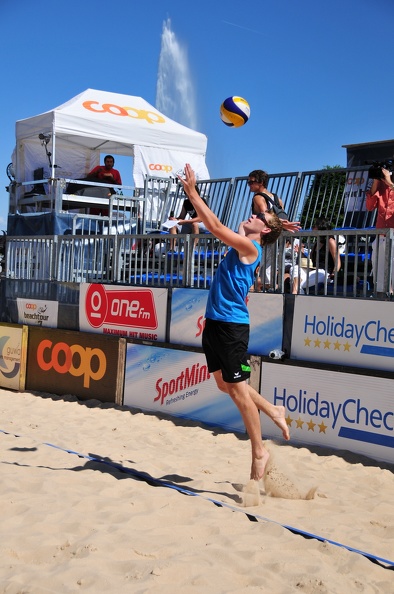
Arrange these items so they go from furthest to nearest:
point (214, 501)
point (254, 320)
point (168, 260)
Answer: point (168, 260) < point (254, 320) < point (214, 501)

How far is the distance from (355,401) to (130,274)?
3.91 meters

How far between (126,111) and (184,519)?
443 inches

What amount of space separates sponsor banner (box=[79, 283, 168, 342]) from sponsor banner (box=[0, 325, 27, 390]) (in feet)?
4.54

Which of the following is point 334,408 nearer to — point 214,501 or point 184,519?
point 214,501

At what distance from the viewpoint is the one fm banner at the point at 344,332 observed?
646 cm

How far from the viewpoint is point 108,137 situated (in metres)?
13.9

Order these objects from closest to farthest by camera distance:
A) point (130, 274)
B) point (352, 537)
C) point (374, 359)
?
point (352, 537)
point (374, 359)
point (130, 274)

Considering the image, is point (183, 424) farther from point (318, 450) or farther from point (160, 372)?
point (318, 450)

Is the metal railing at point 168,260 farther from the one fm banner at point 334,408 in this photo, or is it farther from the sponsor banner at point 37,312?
the one fm banner at point 334,408

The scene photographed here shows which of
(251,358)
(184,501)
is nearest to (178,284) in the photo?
(251,358)

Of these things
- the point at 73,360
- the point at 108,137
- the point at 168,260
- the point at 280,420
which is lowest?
the point at 73,360

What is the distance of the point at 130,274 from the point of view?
30.8 ft

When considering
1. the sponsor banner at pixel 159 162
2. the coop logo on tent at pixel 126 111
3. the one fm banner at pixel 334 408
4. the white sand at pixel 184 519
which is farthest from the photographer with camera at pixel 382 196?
the coop logo on tent at pixel 126 111

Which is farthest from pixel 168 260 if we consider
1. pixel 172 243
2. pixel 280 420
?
pixel 280 420
